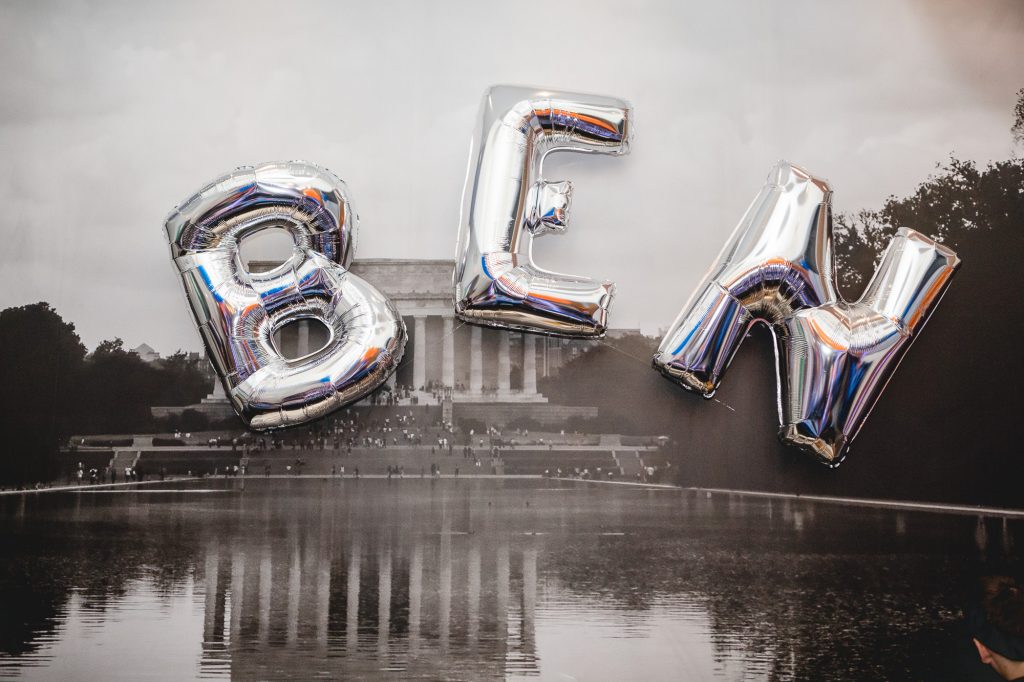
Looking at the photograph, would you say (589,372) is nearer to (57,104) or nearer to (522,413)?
(522,413)

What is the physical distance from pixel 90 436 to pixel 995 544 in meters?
2.61

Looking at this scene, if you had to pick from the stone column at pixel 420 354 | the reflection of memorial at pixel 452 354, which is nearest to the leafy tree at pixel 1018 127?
the reflection of memorial at pixel 452 354

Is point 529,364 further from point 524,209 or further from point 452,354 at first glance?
point 524,209

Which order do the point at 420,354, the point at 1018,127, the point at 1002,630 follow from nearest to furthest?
1. the point at 1002,630
2. the point at 420,354
3. the point at 1018,127

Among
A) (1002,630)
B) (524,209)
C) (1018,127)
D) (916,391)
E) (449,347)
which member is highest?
(1018,127)

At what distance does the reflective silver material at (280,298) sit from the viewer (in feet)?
6.69

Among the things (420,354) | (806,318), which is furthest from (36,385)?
(806,318)

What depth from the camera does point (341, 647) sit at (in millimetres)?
1989

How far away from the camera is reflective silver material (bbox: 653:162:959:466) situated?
2080 millimetres

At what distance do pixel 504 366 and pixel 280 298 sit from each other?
2.10 feet

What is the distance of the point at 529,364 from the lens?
2.22 meters

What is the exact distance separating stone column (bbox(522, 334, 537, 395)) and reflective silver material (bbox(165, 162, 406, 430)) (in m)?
0.35

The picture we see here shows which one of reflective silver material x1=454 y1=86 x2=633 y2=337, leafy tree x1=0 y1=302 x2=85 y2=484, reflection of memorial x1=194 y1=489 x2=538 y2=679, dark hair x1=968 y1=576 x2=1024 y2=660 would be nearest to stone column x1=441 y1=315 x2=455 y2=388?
reflective silver material x1=454 y1=86 x2=633 y2=337

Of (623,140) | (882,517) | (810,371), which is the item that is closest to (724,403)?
(810,371)
